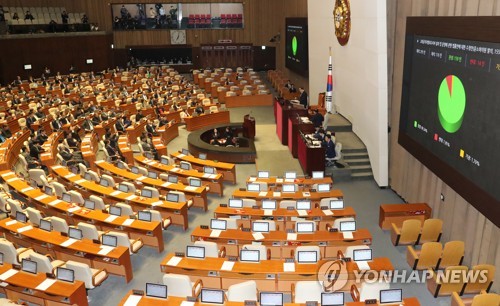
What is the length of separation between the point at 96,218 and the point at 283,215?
4827mm

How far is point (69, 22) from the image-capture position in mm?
35844

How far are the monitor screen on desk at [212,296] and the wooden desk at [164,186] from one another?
19.3 ft

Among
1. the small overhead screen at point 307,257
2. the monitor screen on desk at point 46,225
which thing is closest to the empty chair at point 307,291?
the small overhead screen at point 307,257

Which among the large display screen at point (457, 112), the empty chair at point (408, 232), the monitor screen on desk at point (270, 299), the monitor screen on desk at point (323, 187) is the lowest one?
the empty chair at point (408, 232)

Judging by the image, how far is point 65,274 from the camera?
8422mm

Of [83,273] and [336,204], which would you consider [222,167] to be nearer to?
[336,204]

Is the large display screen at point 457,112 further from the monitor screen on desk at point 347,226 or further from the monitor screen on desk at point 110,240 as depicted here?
the monitor screen on desk at point 110,240

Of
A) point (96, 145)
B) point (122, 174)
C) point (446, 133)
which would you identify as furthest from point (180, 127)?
point (446, 133)

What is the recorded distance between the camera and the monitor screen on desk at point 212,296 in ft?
24.6

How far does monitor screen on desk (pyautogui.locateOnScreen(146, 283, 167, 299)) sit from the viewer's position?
769cm

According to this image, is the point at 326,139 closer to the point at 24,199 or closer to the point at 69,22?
the point at 24,199

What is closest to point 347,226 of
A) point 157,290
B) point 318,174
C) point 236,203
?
point 236,203

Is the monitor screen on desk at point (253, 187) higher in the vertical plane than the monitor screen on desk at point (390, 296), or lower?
lower

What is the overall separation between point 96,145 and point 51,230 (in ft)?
32.8
